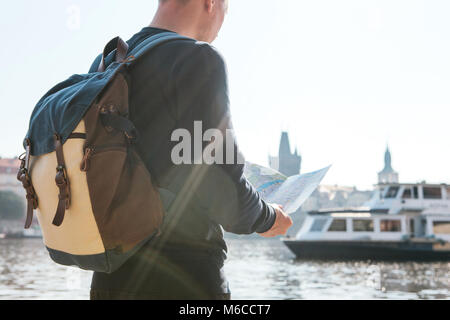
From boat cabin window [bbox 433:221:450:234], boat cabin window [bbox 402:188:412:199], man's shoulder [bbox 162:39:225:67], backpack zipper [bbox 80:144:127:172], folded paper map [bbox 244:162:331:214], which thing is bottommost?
boat cabin window [bbox 433:221:450:234]

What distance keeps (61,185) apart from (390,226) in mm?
26908

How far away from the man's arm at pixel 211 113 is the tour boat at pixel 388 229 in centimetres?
2513

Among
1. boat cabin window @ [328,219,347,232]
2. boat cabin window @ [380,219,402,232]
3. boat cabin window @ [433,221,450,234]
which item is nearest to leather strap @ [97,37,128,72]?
boat cabin window @ [328,219,347,232]

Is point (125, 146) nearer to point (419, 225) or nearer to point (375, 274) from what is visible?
point (375, 274)

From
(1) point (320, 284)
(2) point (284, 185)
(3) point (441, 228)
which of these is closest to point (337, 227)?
(3) point (441, 228)

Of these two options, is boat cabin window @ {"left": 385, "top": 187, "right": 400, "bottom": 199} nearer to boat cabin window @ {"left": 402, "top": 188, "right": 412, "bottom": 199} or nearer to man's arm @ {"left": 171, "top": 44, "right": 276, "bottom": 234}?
boat cabin window @ {"left": 402, "top": 188, "right": 412, "bottom": 199}

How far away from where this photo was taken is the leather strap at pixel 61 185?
1.13 m

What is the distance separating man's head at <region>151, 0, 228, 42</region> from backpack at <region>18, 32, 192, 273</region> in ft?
0.77

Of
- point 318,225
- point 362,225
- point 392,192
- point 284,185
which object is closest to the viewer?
point 284,185

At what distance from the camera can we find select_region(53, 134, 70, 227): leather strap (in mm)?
1134

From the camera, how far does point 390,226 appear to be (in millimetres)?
26688

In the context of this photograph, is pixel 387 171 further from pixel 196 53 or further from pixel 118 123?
pixel 118 123
